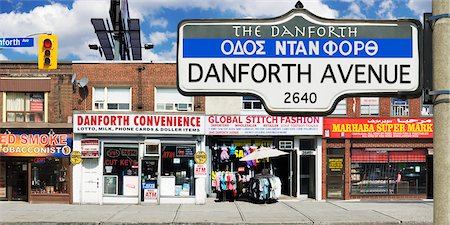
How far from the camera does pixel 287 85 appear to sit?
260 cm

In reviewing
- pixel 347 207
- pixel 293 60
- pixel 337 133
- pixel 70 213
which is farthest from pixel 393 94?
pixel 337 133

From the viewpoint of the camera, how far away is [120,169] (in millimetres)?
23500

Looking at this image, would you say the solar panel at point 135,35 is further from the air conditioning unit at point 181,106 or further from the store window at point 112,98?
the air conditioning unit at point 181,106

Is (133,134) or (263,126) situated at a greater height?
(263,126)

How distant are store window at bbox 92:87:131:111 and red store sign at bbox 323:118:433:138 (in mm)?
9167

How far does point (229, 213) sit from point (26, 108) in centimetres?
1065

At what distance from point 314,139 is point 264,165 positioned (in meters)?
2.67

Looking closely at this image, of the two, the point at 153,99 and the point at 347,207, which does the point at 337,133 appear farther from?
the point at 153,99

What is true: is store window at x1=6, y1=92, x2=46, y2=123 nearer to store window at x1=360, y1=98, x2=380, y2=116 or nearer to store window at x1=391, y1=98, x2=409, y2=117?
store window at x1=360, y1=98, x2=380, y2=116

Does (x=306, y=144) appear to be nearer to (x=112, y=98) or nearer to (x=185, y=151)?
(x=185, y=151)

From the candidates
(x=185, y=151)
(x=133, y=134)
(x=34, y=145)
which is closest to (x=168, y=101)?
(x=133, y=134)

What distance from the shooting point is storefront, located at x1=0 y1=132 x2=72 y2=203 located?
76.4ft

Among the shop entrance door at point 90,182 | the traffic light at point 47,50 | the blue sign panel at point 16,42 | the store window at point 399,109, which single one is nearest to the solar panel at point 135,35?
the shop entrance door at point 90,182

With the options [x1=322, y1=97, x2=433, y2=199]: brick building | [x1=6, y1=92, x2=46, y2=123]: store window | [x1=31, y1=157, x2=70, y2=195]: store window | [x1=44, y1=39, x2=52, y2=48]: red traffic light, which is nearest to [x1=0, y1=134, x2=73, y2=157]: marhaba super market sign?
[x1=31, y1=157, x2=70, y2=195]: store window
